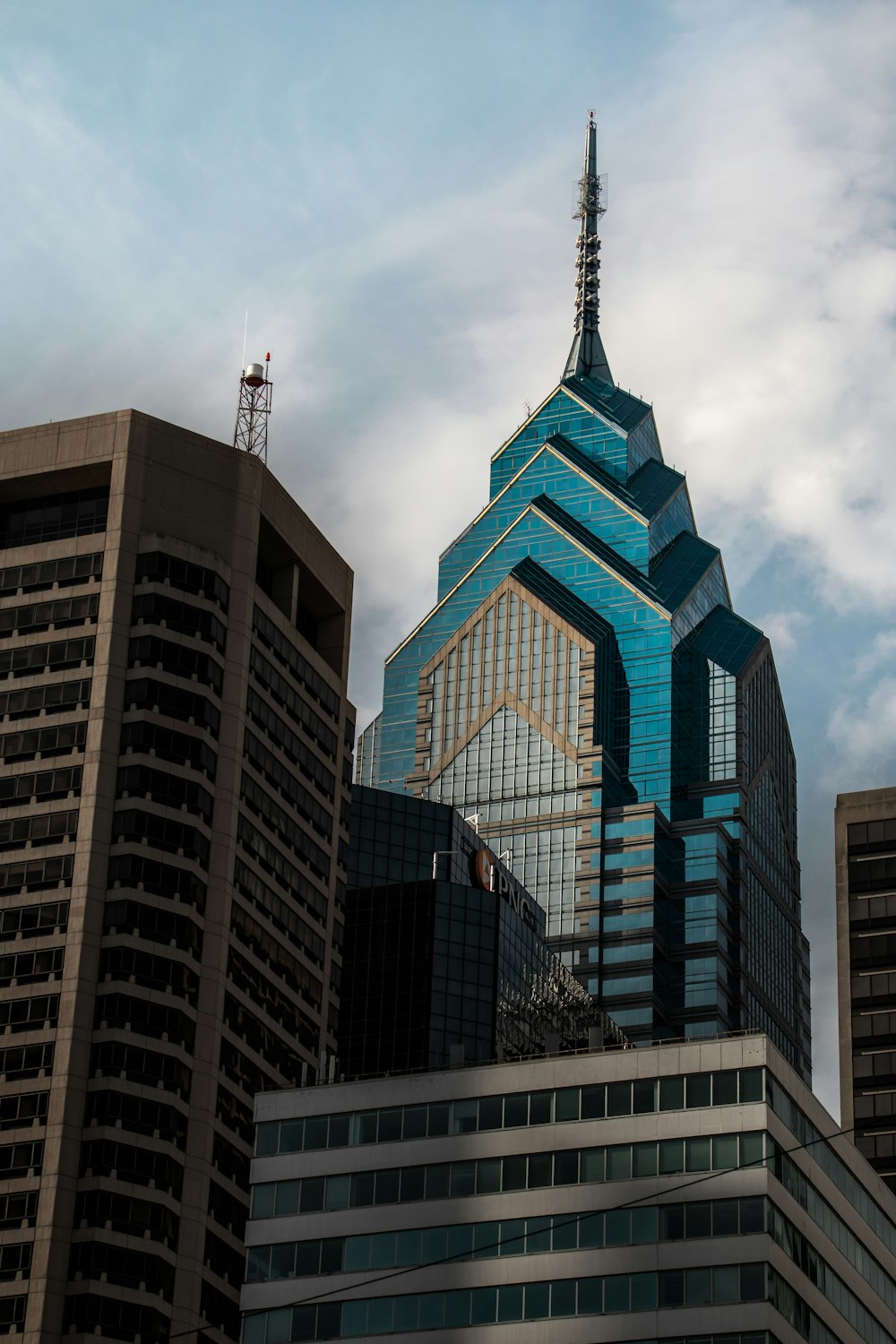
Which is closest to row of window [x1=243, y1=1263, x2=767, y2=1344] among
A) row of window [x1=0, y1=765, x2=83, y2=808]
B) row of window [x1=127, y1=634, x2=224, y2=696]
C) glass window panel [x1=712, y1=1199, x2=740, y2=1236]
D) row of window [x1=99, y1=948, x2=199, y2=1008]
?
glass window panel [x1=712, y1=1199, x2=740, y2=1236]

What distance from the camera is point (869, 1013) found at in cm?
19325

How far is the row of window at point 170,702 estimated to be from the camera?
539 feet

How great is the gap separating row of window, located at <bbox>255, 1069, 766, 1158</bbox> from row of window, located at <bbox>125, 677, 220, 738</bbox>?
41.0m

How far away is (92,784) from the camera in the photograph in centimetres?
16100

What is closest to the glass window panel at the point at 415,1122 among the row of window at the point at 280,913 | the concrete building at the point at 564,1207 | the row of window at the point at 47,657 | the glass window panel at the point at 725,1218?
the concrete building at the point at 564,1207

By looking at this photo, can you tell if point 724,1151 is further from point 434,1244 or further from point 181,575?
point 181,575

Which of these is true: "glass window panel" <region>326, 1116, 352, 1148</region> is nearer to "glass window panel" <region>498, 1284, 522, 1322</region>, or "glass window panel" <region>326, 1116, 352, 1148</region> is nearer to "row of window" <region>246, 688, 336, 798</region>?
"glass window panel" <region>498, 1284, 522, 1322</region>

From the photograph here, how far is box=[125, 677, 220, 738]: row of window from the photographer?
16438cm

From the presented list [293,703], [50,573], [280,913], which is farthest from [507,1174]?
[50,573]

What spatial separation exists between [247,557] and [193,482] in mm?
6371

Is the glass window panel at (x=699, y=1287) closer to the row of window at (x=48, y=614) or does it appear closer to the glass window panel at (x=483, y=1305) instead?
the glass window panel at (x=483, y=1305)

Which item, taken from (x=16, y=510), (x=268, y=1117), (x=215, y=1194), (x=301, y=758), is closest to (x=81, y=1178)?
(x=215, y=1194)

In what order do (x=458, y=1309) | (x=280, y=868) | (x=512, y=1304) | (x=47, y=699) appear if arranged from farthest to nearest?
1. (x=280, y=868)
2. (x=47, y=699)
3. (x=458, y=1309)
4. (x=512, y=1304)

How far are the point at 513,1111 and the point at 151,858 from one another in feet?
142
